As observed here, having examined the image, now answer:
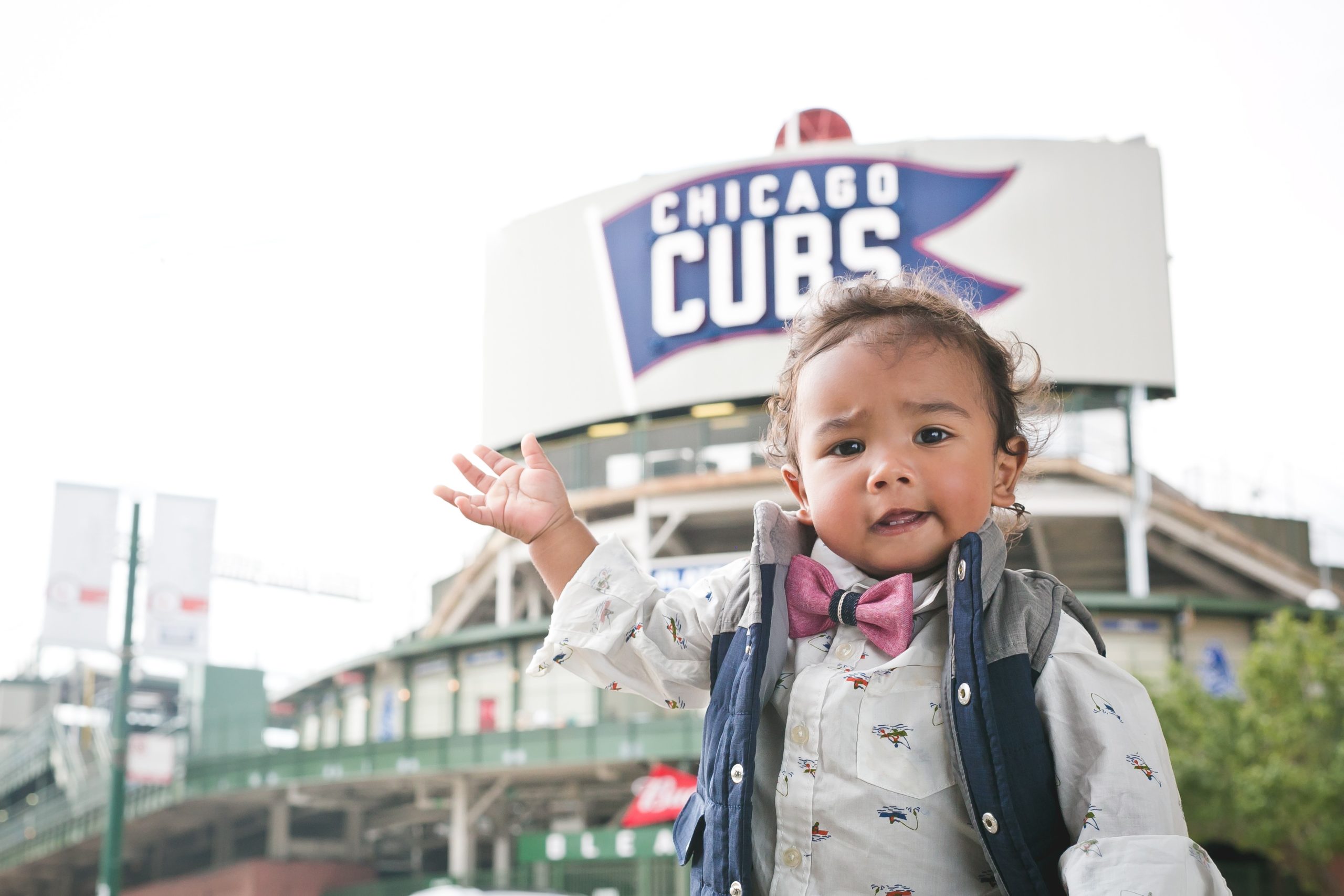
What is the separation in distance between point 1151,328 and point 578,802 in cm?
1597

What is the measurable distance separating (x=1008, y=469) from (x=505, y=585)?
27611mm

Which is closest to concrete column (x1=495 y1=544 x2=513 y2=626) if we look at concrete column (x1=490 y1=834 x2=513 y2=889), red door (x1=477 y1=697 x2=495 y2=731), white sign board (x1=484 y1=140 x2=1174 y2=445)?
red door (x1=477 y1=697 x2=495 y2=731)

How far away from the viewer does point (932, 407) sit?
222cm

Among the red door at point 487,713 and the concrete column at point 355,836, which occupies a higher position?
the red door at point 487,713

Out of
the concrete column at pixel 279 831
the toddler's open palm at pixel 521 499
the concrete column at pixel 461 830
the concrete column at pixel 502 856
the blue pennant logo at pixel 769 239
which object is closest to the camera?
the toddler's open palm at pixel 521 499

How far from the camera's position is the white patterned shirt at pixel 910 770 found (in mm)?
1880

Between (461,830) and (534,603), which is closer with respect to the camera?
(461,830)

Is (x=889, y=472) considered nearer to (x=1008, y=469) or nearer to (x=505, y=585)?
(x=1008, y=469)

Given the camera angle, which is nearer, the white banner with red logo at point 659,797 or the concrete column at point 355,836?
the white banner with red logo at point 659,797

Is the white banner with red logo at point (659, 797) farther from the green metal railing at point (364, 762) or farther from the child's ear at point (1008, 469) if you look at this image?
the child's ear at point (1008, 469)

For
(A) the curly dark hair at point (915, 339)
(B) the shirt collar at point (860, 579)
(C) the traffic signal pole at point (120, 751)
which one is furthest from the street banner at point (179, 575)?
(B) the shirt collar at point (860, 579)

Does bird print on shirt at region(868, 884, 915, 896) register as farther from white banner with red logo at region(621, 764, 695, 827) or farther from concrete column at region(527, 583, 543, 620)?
concrete column at region(527, 583, 543, 620)

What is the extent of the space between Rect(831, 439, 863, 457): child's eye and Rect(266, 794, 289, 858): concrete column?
35.6m

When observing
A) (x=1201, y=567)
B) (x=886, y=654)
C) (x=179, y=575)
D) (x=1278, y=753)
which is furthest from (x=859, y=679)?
(x=1201, y=567)
